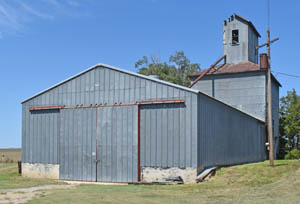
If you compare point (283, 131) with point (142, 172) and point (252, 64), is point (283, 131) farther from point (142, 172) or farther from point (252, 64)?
point (142, 172)

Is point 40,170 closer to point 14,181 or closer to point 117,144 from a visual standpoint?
point 14,181

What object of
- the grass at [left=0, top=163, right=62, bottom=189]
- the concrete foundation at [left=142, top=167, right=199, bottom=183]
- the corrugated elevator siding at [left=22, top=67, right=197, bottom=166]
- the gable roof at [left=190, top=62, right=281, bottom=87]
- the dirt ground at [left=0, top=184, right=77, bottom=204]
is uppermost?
the gable roof at [left=190, top=62, right=281, bottom=87]

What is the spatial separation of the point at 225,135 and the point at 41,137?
38.0 feet

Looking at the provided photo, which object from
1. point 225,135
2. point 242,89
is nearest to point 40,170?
point 225,135

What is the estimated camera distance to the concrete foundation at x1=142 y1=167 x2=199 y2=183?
2084cm

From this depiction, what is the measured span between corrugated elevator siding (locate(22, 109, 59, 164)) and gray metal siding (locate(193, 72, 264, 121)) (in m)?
17.0

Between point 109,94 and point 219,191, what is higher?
point 109,94

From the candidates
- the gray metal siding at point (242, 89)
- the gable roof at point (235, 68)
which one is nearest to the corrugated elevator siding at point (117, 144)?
the gray metal siding at point (242, 89)

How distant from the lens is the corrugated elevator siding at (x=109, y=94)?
→ 2136 cm

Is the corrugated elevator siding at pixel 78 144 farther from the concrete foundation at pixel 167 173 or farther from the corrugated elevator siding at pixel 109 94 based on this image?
the concrete foundation at pixel 167 173

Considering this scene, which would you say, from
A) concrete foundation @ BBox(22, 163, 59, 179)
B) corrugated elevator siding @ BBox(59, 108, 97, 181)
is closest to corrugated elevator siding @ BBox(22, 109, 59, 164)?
concrete foundation @ BBox(22, 163, 59, 179)

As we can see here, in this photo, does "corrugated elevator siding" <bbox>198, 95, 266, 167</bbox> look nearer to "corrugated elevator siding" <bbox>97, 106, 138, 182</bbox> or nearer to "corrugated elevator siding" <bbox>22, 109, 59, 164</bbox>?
"corrugated elevator siding" <bbox>97, 106, 138, 182</bbox>

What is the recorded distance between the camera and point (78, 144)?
2452 centimetres

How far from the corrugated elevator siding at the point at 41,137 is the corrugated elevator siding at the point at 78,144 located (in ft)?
1.94
